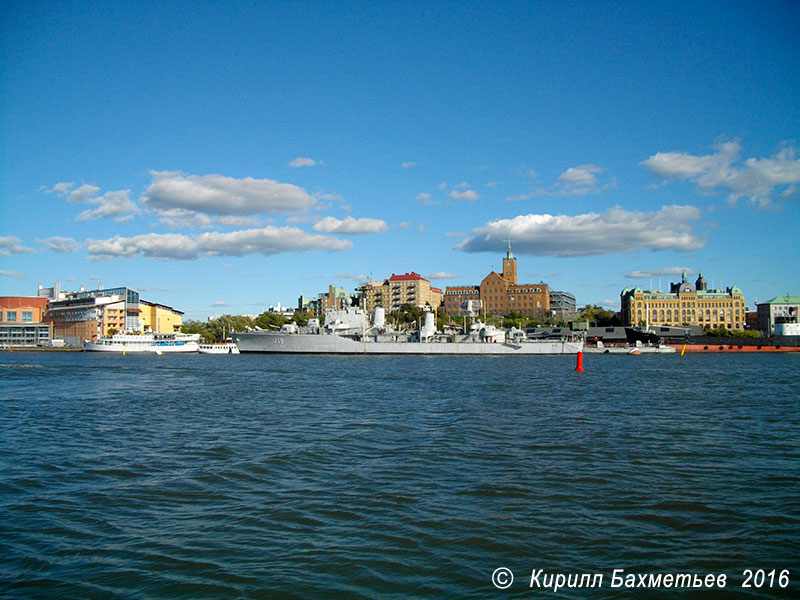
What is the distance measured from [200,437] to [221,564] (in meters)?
9.78

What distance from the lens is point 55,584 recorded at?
23.9ft

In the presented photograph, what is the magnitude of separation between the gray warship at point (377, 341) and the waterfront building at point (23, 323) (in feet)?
214

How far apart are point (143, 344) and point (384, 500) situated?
97882 millimetres

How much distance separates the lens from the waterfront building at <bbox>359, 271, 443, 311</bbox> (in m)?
169

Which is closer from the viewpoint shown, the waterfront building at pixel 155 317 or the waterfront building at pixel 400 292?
the waterfront building at pixel 155 317

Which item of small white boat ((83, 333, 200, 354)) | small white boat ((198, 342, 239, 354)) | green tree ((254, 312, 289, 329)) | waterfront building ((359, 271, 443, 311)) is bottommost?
small white boat ((198, 342, 239, 354))

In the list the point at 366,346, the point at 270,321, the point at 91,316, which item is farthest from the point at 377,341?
the point at 91,316

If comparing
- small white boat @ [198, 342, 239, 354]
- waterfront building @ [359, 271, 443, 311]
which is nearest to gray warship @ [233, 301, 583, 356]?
small white boat @ [198, 342, 239, 354]

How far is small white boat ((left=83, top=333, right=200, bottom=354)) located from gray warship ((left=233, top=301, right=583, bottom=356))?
19.3 m

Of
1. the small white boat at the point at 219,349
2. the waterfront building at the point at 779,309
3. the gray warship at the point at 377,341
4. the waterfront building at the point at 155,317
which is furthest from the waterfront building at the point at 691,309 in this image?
the waterfront building at the point at 155,317

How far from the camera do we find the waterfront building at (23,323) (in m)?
124

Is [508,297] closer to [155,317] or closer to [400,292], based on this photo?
[400,292]

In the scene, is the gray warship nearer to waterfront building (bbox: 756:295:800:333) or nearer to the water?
the water

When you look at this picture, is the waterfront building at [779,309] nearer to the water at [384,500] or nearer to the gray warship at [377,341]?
the gray warship at [377,341]
